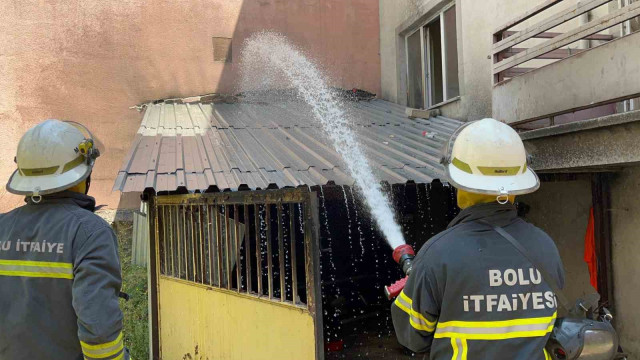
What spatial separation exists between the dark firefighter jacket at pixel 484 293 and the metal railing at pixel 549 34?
266 centimetres

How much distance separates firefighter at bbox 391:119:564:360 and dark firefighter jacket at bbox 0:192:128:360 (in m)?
1.29

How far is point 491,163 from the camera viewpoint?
2076mm

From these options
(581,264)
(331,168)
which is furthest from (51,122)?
(581,264)

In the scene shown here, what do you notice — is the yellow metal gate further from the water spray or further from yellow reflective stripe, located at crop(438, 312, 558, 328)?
the water spray

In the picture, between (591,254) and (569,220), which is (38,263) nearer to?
(591,254)

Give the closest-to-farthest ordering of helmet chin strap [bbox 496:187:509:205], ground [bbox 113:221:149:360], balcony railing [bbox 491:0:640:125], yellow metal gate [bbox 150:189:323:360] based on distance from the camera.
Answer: helmet chin strap [bbox 496:187:509:205]
balcony railing [bbox 491:0:640:125]
yellow metal gate [bbox 150:189:323:360]
ground [bbox 113:221:149:360]

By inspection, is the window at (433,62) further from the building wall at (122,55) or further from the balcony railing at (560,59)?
the balcony railing at (560,59)

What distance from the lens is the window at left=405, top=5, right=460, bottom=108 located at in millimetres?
8516

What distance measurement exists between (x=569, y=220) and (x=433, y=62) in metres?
4.72

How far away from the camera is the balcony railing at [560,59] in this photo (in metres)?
3.91

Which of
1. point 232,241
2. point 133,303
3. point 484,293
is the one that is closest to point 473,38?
point 232,241

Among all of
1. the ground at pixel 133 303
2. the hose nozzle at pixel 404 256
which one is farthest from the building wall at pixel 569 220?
the ground at pixel 133 303

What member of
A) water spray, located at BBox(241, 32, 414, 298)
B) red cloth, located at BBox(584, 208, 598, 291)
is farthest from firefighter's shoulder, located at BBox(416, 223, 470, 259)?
water spray, located at BBox(241, 32, 414, 298)

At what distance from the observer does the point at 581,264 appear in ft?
18.2
